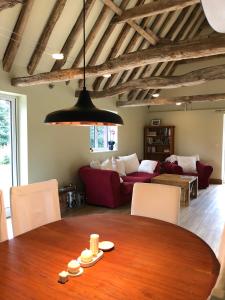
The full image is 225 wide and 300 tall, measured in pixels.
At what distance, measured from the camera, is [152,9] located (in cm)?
429

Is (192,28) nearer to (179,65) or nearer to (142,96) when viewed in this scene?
(179,65)

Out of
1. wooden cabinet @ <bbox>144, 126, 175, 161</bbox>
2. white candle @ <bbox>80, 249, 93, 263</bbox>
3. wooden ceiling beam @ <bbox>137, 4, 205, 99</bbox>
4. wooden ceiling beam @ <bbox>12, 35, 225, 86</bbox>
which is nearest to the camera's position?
white candle @ <bbox>80, 249, 93, 263</bbox>

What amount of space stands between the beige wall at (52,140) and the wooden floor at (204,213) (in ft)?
2.98

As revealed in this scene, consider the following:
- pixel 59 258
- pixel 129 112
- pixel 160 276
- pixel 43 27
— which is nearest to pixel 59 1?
pixel 43 27

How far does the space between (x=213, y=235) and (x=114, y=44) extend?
13.1 ft

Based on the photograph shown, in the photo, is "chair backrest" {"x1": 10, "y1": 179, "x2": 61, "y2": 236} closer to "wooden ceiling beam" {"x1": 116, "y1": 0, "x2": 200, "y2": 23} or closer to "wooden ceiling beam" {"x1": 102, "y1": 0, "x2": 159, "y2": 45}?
"wooden ceiling beam" {"x1": 102, "y1": 0, "x2": 159, "y2": 45}

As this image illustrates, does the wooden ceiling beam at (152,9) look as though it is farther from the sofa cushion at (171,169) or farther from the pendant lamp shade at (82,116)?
the sofa cushion at (171,169)

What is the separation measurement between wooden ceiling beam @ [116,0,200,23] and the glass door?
2496mm

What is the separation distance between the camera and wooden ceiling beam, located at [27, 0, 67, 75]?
3.74 meters

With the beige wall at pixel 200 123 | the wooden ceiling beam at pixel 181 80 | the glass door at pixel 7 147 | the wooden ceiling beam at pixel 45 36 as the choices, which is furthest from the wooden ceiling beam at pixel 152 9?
the beige wall at pixel 200 123

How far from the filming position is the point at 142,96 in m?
7.64

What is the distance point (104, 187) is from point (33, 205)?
2.78 meters

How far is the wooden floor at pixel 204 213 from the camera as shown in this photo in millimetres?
3691

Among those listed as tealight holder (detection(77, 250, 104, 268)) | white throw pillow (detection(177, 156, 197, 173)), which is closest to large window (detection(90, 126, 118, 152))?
white throw pillow (detection(177, 156, 197, 173))
